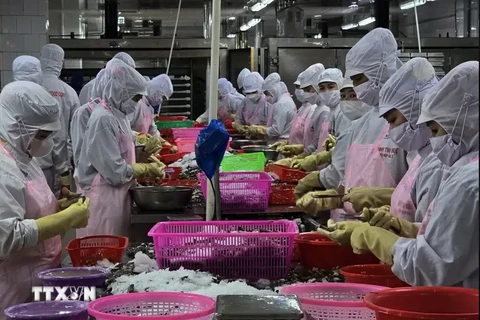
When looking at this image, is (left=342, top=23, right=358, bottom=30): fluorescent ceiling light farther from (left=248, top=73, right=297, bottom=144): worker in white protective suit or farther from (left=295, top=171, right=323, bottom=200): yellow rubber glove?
(left=295, top=171, right=323, bottom=200): yellow rubber glove

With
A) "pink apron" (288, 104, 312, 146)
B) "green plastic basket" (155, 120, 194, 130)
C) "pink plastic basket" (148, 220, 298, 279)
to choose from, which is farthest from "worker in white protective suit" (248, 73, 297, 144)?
"pink plastic basket" (148, 220, 298, 279)

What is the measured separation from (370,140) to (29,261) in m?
1.76

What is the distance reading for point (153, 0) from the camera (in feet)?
39.8

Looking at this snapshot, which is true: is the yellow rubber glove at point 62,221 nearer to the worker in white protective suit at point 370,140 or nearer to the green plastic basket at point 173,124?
the worker in white protective suit at point 370,140

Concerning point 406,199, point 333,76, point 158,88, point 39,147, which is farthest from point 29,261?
point 158,88

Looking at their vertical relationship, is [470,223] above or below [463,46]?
below

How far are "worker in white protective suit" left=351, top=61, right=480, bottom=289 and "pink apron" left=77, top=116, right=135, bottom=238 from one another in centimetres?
223

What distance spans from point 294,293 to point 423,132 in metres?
1.13

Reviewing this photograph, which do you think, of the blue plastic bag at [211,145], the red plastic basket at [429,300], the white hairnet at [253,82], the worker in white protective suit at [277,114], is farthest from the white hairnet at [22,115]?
the white hairnet at [253,82]

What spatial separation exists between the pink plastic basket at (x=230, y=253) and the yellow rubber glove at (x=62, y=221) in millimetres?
435

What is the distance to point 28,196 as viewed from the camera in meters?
2.71

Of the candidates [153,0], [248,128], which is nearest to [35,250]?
[248,128]

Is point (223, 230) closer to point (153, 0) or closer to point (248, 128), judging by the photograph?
point (248, 128)

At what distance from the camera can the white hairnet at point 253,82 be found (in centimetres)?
970
